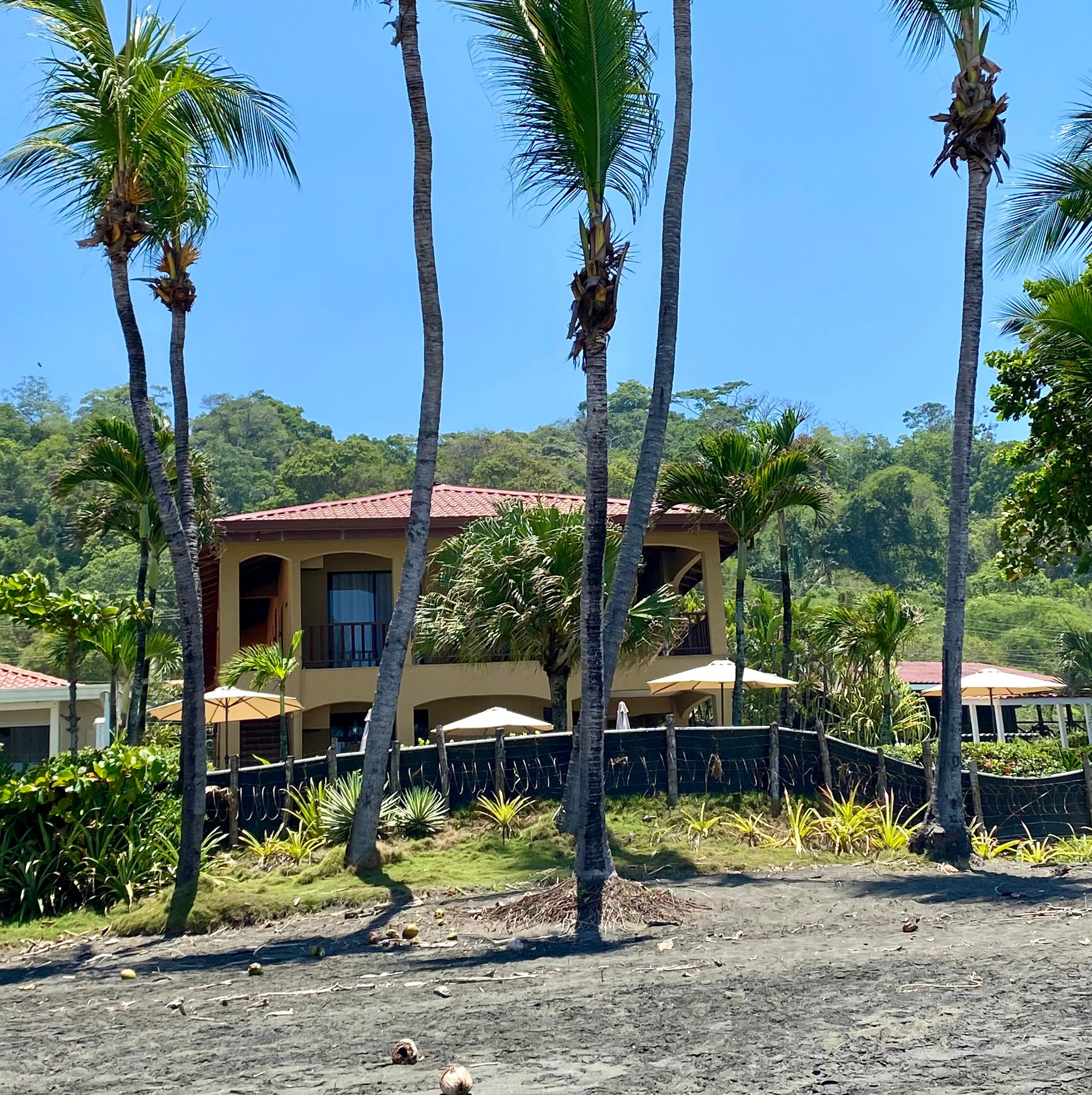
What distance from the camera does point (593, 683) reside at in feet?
36.1

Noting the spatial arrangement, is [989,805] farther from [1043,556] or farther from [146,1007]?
[146,1007]

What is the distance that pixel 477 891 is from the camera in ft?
39.4

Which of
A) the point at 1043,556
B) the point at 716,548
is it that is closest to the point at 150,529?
the point at 716,548

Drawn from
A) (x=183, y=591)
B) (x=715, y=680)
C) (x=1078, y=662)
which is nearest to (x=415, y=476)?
(x=183, y=591)

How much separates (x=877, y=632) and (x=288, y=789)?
14.2 meters

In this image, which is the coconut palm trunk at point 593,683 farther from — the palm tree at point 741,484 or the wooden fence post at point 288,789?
the palm tree at point 741,484

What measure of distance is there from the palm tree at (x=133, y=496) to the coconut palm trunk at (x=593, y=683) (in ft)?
31.0

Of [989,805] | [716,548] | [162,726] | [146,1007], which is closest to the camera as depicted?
[146,1007]

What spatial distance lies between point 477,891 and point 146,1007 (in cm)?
448

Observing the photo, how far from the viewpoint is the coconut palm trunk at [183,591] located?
1227 centimetres

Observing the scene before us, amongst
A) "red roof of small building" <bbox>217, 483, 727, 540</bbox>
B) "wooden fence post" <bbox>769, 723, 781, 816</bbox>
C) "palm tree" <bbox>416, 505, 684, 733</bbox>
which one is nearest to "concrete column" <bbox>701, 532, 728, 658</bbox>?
"red roof of small building" <bbox>217, 483, 727, 540</bbox>

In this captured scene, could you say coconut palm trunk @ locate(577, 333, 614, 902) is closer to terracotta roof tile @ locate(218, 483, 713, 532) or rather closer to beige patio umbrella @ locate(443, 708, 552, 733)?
beige patio umbrella @ locate(443, 708, 552, 733)

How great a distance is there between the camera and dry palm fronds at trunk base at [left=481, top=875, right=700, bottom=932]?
33.9 feet

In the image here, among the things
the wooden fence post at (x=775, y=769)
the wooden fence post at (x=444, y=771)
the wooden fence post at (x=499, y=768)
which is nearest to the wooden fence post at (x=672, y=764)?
the wooden fence post at (x=775, y=769)
